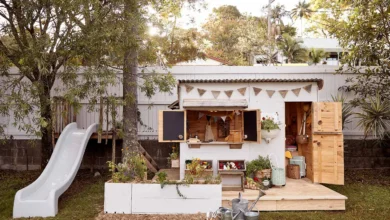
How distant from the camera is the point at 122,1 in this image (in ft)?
23.5

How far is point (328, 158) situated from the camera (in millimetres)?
7652

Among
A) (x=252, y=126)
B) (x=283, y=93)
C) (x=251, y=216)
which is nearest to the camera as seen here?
(x=251, y=216)

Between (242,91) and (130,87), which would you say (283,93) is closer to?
(242,91)

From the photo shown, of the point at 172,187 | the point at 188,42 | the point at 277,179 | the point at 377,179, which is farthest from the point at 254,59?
the point at 172,187

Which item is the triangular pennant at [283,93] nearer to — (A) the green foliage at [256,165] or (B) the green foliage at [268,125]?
(B) the green foliage at [268,125]

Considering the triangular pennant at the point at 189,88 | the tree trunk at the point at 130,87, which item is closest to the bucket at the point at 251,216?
the triangular pennant at the point at 189,88

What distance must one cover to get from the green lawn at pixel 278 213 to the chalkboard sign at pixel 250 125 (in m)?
1.81

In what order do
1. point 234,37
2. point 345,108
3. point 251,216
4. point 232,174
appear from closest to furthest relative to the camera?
point 251,216, point 232,174, point 345,108, point 234,37

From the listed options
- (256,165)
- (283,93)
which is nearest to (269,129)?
(256,165)

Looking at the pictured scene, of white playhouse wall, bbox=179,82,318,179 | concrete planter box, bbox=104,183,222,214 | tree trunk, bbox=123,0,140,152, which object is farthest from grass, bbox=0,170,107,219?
white playhouse wall, bbox=179,82,318,179

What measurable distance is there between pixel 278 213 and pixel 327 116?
8.48ft

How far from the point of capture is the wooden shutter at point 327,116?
770 centimetres

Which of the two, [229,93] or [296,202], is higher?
[229,93]

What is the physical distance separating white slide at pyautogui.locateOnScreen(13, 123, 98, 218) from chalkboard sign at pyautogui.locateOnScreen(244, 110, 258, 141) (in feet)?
11.7
